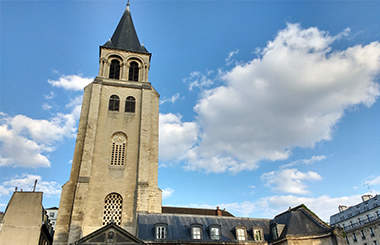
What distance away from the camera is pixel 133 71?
34031 millimetres

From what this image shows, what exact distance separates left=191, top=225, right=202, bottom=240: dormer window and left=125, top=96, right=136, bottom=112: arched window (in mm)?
13985

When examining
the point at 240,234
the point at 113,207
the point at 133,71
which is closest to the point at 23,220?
Result: the point at 113,207

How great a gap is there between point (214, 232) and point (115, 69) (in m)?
21.1

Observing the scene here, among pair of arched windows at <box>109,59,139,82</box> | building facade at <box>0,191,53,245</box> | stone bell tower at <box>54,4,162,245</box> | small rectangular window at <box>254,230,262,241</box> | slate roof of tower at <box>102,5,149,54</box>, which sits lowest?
small rectangular window at <box>254,230,262,241</box>

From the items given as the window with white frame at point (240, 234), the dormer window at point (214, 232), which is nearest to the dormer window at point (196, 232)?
the dormer window at point (214, 232)

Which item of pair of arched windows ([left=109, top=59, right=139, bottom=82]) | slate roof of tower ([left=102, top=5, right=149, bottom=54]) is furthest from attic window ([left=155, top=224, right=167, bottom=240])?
slate roof of tower ([left=102, top=5, right=149, bottom=54])

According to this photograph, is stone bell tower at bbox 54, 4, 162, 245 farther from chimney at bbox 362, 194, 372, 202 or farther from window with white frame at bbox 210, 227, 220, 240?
chimney at bbox 362, 194, 372, 202

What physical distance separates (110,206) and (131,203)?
5.91 ft

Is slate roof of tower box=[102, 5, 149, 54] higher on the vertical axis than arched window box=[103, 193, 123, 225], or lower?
higher

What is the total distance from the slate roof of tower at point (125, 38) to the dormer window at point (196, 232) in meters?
21.5

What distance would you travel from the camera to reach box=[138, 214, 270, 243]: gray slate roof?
21.4m

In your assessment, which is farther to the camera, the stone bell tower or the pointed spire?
the pointed spire

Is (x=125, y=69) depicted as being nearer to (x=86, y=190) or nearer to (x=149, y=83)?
(x=149, y=83)

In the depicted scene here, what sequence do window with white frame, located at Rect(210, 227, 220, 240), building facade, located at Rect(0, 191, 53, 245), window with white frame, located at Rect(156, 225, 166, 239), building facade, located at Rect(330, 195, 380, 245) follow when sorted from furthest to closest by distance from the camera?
building facade, located at Rect(330, 195, 380, 245)
window with white frame, located at Rect(210, 227, 220, 240)
building facade, located at Rect(0, 191, 53, 245)
window with white frame, located at Rect(156, 225, 166, 239)
